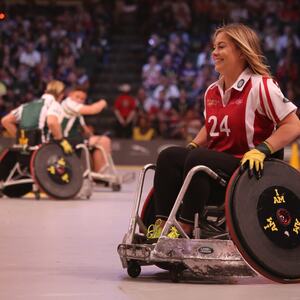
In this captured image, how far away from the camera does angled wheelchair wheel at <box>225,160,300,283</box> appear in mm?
6164

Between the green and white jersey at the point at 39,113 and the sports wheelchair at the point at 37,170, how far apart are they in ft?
0.30

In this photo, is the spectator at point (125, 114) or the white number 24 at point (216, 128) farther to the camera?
the spectator at point (125, 114)

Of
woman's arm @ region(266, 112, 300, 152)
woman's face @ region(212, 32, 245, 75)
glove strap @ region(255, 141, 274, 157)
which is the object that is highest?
woman's face @ region(212, 32, 245, 75)

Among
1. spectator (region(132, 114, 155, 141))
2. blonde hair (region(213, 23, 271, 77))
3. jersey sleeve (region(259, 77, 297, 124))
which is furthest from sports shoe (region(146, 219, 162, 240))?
spectator (region(132, 114, 155, 141))

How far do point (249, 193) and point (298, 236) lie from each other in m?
0.38

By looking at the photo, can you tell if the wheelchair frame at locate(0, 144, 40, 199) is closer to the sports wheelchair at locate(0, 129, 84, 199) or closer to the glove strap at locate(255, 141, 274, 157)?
the sports wheelchair at locate(0, 129, 84, 199)

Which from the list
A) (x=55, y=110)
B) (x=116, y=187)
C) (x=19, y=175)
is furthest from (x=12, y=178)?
(x=116, y=187)

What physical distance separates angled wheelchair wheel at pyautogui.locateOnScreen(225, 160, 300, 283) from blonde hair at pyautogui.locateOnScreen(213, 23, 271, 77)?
2.08ft

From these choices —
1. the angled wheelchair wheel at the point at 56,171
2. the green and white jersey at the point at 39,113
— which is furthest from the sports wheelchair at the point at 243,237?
the green and white jersey at the point at 39,113

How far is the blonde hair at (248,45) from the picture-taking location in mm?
6711

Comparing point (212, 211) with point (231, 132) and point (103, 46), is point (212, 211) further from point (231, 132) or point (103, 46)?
point (103, 46)

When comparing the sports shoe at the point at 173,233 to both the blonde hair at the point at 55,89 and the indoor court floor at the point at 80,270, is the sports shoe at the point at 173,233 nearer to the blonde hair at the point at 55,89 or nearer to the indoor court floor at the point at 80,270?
the indoor court floor at the point at 80,270

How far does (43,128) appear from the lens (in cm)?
1441

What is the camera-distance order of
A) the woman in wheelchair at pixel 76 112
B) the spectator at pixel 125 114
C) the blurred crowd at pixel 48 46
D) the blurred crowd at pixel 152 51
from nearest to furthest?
the woman in wheelchair at pixel 76 112 < the spectator at pixel 125 114 < the blurred crowd at pixel 152 51 < the blurred crowd at pixel 48 46
